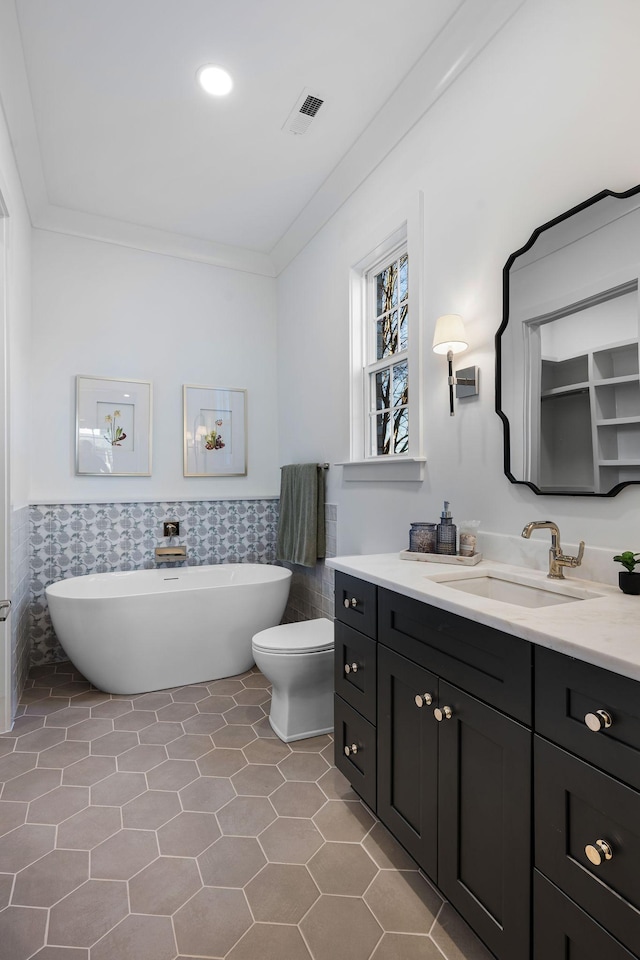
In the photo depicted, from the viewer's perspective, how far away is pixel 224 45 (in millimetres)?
2152

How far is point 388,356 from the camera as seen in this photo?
2766 millimetres

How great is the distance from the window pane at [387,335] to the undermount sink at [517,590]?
1.49 metres

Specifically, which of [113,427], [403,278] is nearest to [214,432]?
[113,427]

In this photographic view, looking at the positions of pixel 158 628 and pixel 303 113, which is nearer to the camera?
pixel 303 113

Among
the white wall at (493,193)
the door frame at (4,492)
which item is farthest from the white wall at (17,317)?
the white wall at (493,193)

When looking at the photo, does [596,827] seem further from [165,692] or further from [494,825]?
[165,692]

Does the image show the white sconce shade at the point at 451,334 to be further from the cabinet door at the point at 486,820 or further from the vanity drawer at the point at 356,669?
the cabinet door at the point at 486,820

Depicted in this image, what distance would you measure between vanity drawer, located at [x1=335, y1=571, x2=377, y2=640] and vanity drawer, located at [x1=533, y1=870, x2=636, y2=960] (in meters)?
0.81

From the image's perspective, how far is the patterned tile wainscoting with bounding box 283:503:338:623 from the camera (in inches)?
127

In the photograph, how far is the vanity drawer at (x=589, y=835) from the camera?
0.88 metres

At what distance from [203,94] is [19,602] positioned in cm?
276

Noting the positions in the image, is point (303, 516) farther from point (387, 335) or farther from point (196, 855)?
point (196, 855)

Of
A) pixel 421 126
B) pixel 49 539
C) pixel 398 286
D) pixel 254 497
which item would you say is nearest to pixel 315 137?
pixel 421 126

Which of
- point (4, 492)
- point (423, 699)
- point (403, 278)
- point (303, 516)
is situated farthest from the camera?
point (303, 516)
